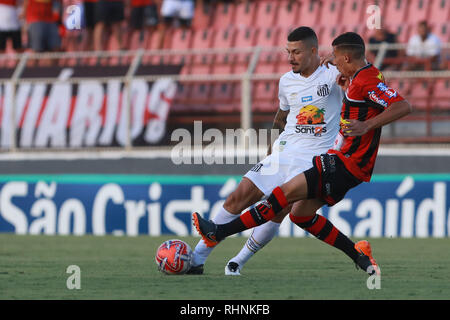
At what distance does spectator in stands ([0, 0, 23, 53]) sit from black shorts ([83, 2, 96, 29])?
3.79 feet

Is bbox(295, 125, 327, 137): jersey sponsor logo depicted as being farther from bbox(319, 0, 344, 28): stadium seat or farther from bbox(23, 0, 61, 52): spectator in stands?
bbox(23, 0, 61, 52): spectator in stands

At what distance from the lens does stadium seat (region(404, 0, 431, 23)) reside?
1578 centimetres

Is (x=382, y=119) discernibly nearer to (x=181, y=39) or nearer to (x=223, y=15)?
(x=181, y=39)

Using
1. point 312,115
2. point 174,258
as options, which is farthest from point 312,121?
point 174,258

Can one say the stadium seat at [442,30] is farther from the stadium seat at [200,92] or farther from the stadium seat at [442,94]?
the stadium seat at [200,92]

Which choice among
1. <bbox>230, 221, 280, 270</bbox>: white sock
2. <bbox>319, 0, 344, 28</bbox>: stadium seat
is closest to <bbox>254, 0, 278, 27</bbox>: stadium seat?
<bbox>319, 0, 344, 28</bbox>: stadium seat

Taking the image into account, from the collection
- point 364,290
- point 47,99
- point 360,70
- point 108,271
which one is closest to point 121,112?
point 47,99

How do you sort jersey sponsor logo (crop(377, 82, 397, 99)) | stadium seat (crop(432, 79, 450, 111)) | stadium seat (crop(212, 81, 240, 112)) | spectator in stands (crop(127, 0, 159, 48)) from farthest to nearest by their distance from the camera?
spectator in stands (crop(127, 0, 159, 48)), stadium seat (crop(212, 81, 240, 112)), stadium seat (crop(432, 79, 450, 111)), jersey sponsor logo (crop(377, 82, 397, 99))

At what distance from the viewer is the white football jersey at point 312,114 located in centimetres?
792

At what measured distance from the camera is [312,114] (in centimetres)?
794

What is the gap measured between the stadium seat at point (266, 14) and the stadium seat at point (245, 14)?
0.09m

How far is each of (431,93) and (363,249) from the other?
560 cm

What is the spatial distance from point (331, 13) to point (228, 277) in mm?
9535

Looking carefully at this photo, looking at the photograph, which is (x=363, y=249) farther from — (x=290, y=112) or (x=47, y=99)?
(x=47, y=99)
